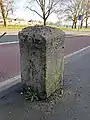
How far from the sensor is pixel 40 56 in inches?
174

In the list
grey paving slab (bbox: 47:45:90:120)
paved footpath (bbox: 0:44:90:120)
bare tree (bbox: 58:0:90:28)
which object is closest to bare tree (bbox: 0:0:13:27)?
bare tree (bbox: 58:0:90:28)

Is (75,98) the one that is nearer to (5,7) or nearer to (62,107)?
(62,107)

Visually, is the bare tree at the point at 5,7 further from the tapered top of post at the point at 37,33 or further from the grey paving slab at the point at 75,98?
the tapered top of post at the point at 37,33

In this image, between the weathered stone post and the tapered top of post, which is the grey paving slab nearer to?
the weathered stone post

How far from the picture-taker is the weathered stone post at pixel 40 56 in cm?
436

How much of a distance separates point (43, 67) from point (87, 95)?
129cm

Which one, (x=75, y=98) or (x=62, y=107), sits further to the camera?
(x=75, y=98)

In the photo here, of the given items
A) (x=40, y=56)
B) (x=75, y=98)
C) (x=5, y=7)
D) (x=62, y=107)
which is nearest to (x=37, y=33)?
(x=40, y=56)

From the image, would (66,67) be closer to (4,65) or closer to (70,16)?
(4,65)

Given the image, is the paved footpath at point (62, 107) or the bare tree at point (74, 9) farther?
the bare tree at point (74, 9)

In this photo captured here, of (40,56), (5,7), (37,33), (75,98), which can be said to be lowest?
(75,98)

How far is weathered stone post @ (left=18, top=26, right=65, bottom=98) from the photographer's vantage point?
4.36 m

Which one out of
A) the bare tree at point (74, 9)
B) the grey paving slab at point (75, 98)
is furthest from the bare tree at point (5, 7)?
the grey paving slab at point (75, 98)

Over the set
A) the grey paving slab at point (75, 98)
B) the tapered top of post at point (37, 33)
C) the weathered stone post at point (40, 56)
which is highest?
the tapered top of post at point (37, 33)
